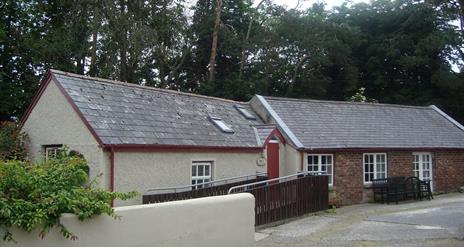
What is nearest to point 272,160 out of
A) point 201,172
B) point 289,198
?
point 201,172

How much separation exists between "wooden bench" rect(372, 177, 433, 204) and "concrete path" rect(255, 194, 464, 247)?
1496 millimetres

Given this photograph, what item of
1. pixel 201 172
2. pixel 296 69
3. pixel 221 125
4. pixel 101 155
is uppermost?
pixel 296 69

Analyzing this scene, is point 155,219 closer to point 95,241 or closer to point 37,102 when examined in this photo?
point 95,241

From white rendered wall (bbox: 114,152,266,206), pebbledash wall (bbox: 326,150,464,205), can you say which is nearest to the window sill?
pebbledash wall (bbox: 326,150,464,205)

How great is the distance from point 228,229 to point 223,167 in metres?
7.48

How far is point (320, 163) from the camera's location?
20203 mm

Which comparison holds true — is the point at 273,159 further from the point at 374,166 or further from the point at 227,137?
the point at 374,166

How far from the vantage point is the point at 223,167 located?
17.3m

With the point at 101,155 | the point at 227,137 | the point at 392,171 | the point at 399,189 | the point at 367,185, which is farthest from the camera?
the point at 392,171

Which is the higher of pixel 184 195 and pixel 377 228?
pixel 184 195

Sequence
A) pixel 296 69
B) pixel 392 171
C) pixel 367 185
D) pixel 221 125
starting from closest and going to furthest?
pixel 221 125 < pixel 367 185 < pixel 392 171 < pixel 296 69

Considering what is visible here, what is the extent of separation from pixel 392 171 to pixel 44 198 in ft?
57.8

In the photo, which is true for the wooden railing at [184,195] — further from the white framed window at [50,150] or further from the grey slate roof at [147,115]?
the white framed window at [50,150]

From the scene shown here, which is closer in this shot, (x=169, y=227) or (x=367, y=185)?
(x=169, y=227)
